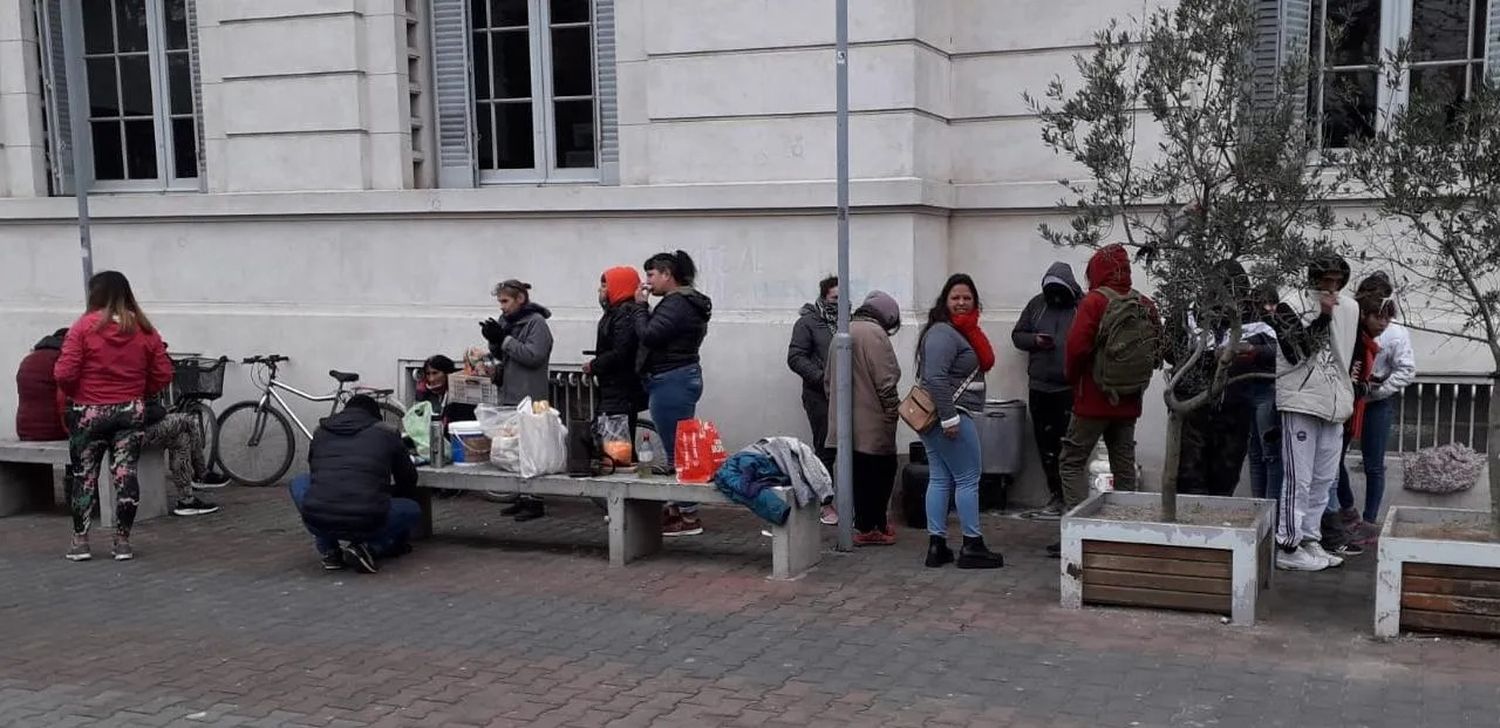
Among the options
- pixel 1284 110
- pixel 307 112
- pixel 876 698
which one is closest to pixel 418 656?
pixel 876 698


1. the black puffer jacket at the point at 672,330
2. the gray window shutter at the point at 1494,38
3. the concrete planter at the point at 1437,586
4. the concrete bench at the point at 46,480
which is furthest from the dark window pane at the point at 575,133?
the concrete planter at the point at 1437,586

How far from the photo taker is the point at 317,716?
543cm

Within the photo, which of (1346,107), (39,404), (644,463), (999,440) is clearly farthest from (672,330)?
(1346,107)

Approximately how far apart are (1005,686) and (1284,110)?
299 centimetres

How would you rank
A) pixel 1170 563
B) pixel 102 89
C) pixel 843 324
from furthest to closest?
pixel 102 89
pixel 843 324
pixel 1170 563

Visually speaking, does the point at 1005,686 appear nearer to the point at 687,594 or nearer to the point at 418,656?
the point at 687,594

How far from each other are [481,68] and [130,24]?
342 centimetres

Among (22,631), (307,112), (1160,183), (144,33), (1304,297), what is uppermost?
(144,33)

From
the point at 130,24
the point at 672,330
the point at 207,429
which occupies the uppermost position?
the point at 130,24

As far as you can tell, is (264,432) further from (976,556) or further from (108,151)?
→ (976,556)

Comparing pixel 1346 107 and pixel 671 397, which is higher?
pixel 1346 107

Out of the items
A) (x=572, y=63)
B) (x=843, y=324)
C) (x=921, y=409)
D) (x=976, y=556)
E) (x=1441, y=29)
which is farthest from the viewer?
(x=572, y=63)

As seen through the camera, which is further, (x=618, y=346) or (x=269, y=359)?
(x=269, y=359)

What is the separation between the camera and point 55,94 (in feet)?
39.5
